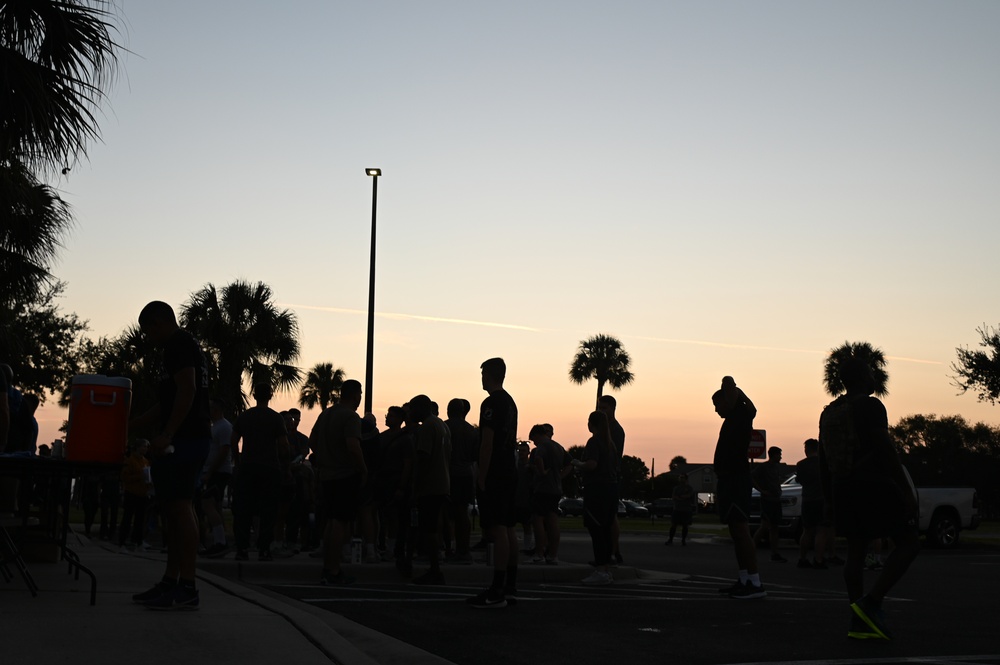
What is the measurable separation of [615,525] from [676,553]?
6743mm

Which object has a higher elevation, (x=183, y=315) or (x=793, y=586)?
(x=183, y=315)

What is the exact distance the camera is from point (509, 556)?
9188 mm

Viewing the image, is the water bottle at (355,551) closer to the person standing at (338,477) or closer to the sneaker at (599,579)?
the person standing at (338,477)

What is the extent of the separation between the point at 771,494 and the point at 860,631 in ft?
32.8

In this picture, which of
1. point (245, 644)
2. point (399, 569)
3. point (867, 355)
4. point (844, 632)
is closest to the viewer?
point (245, 644)

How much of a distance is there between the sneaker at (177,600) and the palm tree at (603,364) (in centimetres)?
6478

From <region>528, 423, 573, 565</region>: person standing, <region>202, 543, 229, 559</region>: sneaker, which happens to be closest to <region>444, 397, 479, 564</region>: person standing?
<region>528, 423, 573, 565</region>: person standing

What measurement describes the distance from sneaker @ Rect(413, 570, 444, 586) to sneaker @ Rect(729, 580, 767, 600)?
2.83 m

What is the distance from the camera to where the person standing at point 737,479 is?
1007 cm

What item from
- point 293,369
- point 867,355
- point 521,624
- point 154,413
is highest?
point 867,355

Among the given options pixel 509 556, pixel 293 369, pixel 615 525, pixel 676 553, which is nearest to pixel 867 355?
pixel 293 369

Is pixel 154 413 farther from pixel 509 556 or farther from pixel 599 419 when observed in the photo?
pixel 599 419

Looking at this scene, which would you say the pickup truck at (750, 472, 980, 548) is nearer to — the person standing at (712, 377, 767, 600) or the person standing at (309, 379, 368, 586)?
the person standing at (712, 377, 767, 600)

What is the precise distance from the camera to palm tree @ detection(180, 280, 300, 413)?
106 feet
